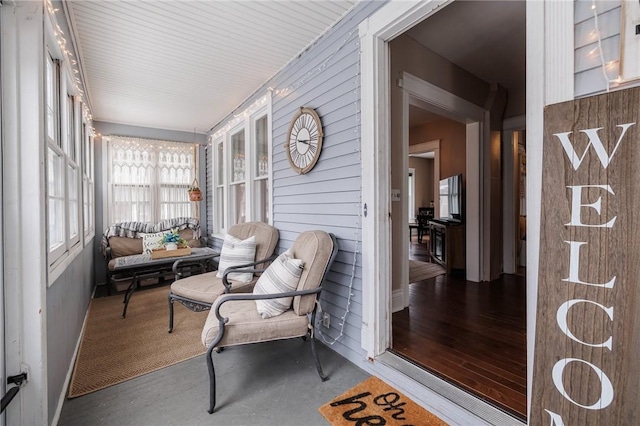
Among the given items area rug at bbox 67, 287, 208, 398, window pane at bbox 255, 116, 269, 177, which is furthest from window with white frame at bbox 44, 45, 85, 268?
window pane at bbox 255, 116, 269, 177

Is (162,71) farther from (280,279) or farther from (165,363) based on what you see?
(165,363)

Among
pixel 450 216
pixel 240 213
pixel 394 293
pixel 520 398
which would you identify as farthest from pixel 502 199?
pixel 240 213

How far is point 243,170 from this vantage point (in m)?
4.32

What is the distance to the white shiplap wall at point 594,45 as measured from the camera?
1.04 meters

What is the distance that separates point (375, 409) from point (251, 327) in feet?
2.90

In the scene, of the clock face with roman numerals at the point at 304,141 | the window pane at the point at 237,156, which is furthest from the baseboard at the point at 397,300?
the window pane at the point at 237,156

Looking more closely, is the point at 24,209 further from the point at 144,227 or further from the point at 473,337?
the point at 144,227

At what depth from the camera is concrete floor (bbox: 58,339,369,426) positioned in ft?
5.29

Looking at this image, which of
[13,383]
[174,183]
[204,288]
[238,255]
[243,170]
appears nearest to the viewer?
[13,383]

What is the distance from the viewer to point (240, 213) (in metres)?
4.51

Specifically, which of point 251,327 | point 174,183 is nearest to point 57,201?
point 251,327

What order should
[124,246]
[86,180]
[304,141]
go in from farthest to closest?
[124,246] < [86,180] < [304,141]

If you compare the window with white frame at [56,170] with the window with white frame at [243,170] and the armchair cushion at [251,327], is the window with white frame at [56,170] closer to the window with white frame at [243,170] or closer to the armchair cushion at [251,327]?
the armchair cushion at [251,327]

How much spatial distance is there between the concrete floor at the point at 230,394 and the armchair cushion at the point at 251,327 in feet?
1.07
